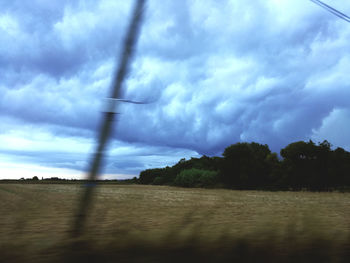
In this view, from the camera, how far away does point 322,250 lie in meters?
3.94

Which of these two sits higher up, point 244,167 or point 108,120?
point 244,167

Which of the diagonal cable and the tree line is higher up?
the tree line

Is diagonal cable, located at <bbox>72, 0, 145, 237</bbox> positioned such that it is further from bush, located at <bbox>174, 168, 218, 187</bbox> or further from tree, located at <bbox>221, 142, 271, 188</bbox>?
bush, located at <bbox>174, 168, 218, 187</bbox>

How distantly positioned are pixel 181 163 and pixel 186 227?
404 ft

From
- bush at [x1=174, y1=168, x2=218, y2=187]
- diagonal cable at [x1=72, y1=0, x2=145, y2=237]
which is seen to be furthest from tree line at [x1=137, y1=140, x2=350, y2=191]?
diagonal cable at [x1=72, y1=0, x2=145, y2=237]

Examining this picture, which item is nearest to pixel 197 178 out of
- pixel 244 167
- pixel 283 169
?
pixel 244 167

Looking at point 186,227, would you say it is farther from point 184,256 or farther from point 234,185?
point 234,185

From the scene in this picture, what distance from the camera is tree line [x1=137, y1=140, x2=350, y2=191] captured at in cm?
5397

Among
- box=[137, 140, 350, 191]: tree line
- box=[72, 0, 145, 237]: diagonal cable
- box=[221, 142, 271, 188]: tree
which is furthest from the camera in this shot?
box=[221, 142, 271, 188]: tree

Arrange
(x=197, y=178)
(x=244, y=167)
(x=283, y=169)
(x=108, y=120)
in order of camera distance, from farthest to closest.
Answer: (x=197, y=178), (x=244, y=167), (x=283, y=169), (x=108, y=120)

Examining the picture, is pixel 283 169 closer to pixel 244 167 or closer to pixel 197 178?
pixel 244 167

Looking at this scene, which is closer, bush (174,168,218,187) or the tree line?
the tree line

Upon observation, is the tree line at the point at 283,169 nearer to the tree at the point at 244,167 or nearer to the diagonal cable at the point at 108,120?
the tree at the point at 244,167

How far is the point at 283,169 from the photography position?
60656mm
